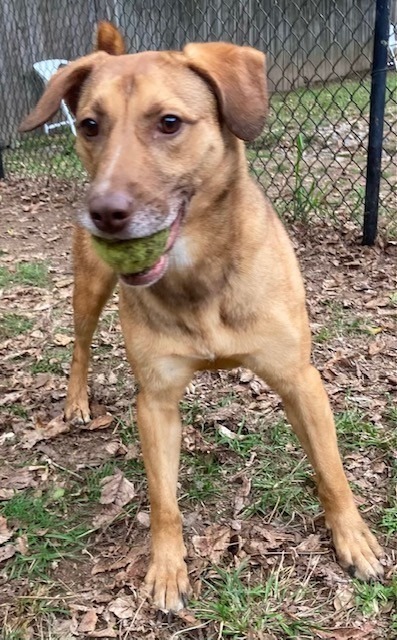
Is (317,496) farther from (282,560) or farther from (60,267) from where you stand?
(60,267)

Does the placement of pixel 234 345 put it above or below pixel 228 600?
above

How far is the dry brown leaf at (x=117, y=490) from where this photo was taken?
3336 mm

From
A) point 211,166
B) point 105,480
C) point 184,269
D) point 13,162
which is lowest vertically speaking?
Answer: point 13,162

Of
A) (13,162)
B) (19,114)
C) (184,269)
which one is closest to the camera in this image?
(184,269)

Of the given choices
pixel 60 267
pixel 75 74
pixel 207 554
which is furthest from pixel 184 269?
pixel 60 267

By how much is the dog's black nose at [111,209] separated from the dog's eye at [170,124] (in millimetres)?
363

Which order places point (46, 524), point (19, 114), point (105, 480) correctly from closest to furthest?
1. point (46, 524)
2. point (105, 480)
3. point (19, 114)

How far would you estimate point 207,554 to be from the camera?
9.77 ft

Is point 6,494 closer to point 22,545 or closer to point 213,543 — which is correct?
point 22,545

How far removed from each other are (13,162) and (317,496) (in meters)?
8.34

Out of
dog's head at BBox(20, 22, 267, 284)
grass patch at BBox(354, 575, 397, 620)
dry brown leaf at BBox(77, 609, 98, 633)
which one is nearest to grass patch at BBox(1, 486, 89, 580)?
dry brown leaf at BBox(77, 609, 98, 633)

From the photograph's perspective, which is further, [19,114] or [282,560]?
[19,114]

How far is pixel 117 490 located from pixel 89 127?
1.74m

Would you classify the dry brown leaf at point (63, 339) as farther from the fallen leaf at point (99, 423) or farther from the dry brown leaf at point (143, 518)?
the dry brown leaf at point (143, 518)
